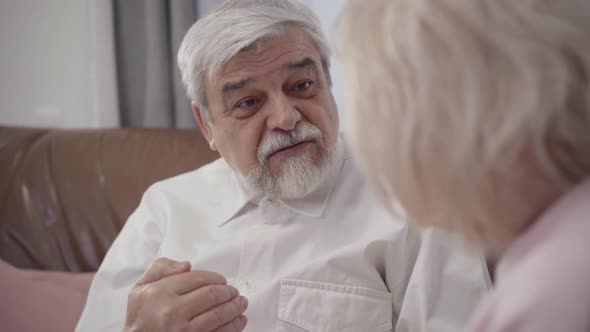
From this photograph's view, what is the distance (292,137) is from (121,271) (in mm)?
584

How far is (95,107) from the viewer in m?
2.44

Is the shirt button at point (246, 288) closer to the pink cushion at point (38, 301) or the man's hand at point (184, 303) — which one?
the man's hand at point (184, 303)

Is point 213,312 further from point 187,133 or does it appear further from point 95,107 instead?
point 95,107

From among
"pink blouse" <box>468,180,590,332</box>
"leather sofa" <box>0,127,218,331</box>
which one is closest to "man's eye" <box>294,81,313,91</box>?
"leather sofa" <box>0,127,218,331</box>

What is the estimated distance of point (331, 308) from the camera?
125 centimetres

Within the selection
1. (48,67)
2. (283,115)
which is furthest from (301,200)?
(48,67)

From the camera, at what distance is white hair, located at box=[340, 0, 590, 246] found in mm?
552

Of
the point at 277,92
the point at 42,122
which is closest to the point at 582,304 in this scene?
the point at 277,92

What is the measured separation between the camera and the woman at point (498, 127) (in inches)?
21.4

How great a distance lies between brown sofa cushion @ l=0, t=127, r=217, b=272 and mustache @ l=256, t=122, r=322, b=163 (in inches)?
25.2

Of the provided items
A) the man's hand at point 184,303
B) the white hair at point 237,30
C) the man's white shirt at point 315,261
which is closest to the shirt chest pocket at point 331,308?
the man's white shirt at point 315,261

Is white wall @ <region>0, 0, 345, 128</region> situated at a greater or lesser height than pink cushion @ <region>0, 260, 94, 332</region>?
greater

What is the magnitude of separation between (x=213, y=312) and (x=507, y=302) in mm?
694

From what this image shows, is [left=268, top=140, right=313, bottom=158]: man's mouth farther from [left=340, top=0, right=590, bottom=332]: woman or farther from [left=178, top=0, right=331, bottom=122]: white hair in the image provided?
[left=340, top=0, right=590, bottom=332]: woman
